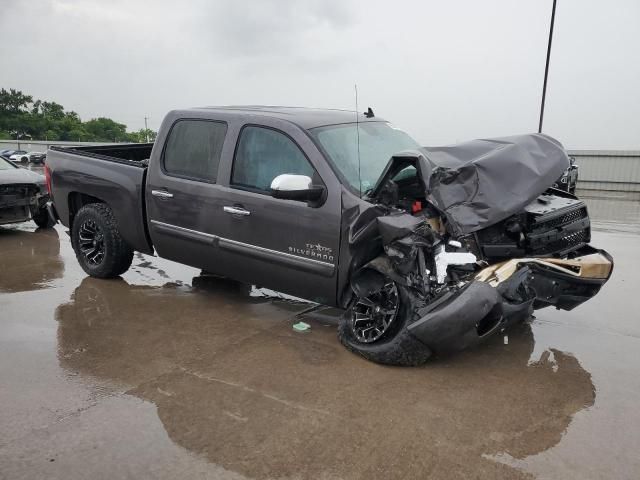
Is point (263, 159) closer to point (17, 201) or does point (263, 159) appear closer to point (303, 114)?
point (303, 114)

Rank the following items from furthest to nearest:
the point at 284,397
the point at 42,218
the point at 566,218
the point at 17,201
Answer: the point at 42,218
the point at 17,201
the point at 566,218
the point at 284,397

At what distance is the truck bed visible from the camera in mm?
5262

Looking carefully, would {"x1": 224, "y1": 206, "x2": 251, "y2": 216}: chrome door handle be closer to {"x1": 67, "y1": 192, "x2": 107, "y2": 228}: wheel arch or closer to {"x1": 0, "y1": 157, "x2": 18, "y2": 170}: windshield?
{"x1": 67, "y1": 192, "x2": 107, "y2": 228}: wheel arch

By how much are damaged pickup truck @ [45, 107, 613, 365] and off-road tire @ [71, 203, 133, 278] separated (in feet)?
1.95

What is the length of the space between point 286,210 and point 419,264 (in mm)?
1152

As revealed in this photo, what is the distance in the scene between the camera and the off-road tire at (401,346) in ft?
11.8

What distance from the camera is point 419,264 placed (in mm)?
3547

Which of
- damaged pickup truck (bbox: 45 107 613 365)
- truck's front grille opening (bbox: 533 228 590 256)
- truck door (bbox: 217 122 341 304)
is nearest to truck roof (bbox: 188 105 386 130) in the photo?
damaged pickup truck (bbox: 45 107 613 365)

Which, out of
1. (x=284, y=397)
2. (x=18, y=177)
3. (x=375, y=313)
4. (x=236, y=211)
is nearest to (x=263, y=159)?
(x=236, y=211)

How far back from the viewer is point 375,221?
3.65 metres

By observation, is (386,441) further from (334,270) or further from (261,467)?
(334,270)

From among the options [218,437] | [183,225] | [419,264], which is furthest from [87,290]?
[419,264]

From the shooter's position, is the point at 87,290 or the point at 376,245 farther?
the point at 87,290

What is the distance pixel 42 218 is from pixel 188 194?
5498mm
